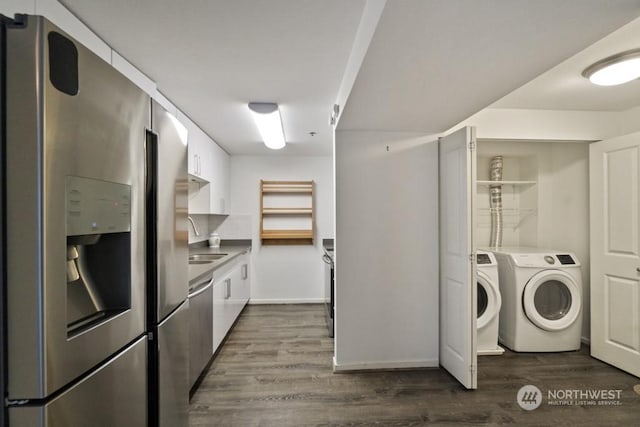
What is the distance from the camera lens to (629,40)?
179 cm

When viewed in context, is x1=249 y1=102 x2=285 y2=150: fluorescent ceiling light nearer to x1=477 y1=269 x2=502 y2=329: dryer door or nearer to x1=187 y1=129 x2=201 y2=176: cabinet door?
x1=187 y1=129 x2=201 y2=176: cabinet door

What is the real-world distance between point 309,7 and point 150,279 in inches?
54.0

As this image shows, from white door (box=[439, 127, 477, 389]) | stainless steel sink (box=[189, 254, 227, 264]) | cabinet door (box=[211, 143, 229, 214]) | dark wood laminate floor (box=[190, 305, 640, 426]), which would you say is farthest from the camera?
cabinet door (box=[211, 143, 229, 214])

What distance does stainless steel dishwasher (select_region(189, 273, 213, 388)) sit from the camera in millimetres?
2164

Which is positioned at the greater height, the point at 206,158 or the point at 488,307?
the point at 206,158

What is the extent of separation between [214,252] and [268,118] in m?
2.00

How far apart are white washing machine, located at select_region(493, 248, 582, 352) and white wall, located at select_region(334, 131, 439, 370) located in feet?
3.04

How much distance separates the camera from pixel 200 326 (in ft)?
7.68

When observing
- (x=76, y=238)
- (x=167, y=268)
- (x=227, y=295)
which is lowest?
(x=227, y=295)

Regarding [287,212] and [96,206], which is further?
[287,212]

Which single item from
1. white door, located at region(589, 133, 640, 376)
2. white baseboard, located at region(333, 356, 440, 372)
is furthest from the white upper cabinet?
white door, located at region(589, 133, 640, 376)

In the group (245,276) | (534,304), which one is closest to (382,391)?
(534,304)
